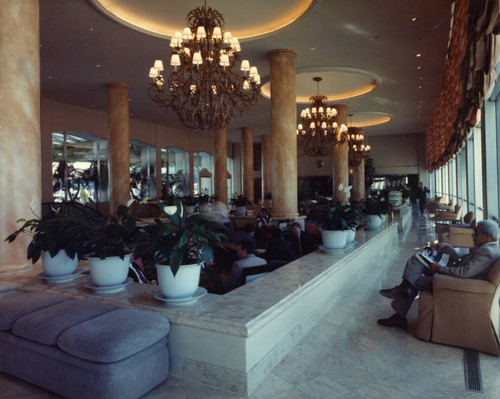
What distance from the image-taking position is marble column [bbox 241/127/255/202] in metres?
20.5

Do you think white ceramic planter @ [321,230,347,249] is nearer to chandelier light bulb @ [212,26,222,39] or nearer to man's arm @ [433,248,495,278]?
man's arm @ [433,248,495,278]

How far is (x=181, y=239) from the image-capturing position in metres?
2.66

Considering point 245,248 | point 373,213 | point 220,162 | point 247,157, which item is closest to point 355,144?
point 247,157

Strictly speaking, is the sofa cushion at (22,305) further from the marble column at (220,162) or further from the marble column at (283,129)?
the marble column at (220,162)

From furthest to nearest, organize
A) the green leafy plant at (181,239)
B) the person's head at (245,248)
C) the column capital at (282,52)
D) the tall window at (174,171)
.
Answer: the tall window at (174,171), the column capital at (282,52), the person's head at (245,248), the green leafy plant at (181,239)

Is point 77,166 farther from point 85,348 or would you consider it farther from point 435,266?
point 435,266

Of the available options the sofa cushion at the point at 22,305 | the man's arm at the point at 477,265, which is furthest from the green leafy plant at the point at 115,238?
the man's arm at the point at 477,265

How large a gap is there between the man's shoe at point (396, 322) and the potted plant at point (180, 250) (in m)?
2.00

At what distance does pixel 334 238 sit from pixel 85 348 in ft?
11.5

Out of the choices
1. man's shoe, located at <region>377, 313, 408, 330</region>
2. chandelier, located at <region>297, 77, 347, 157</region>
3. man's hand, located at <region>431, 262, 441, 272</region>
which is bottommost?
man's shoe, located at <region>377, 313, 408, 330</region>

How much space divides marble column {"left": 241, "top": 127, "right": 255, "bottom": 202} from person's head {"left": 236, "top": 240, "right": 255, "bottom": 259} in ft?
52.4

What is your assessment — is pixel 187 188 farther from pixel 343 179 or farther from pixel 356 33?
pixel 356 33

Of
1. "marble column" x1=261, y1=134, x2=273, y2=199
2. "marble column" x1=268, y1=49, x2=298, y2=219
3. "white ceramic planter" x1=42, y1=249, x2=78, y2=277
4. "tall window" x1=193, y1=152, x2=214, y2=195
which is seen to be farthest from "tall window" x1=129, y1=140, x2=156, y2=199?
"white ceramic planter" x1=42, y1=249, x2=78, y2=277

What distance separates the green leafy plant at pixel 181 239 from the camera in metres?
2.68
